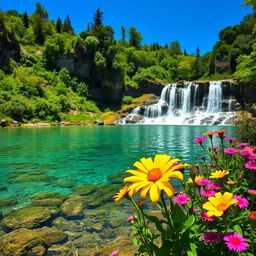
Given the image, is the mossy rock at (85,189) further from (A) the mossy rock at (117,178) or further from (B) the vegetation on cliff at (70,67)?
(B) the vegetation on cliff at (70,67)

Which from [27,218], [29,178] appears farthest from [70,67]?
[27,218]

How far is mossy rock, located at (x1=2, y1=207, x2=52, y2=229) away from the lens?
4.11 metres

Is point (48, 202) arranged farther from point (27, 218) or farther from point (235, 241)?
point (235, 241)

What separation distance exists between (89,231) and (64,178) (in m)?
3.60

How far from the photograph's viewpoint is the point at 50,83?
5225cm

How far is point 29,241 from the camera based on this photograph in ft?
11.5

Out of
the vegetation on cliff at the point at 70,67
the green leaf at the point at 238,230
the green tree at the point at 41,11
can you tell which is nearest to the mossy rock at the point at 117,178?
the green leaf at the point at 238,230

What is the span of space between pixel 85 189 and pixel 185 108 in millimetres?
45126

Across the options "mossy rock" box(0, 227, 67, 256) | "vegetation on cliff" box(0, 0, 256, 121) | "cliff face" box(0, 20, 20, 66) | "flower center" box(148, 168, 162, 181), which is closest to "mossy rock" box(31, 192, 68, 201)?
"mossy rock" box(0, 227, 67, 256)

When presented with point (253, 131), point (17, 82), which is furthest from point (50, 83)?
point (253, 131)

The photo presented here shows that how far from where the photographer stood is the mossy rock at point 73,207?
4605 millimetres

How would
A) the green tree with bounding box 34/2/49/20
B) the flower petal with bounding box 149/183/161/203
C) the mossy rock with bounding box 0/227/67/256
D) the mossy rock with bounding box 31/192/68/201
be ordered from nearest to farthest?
the flower petal with bounding box 149/183/161/203
the mossy rock with bounding box 0/227/67/256
the mossy rock with bounding box 31/192/68/201
the green tree with bounding box 34/2/49/20

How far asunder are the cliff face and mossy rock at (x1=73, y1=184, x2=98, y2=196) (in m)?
50.4

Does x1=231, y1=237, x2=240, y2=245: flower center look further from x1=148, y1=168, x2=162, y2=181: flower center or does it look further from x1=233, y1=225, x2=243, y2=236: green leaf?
x1=148, y1=168, x2=162, y2=181: flower center
